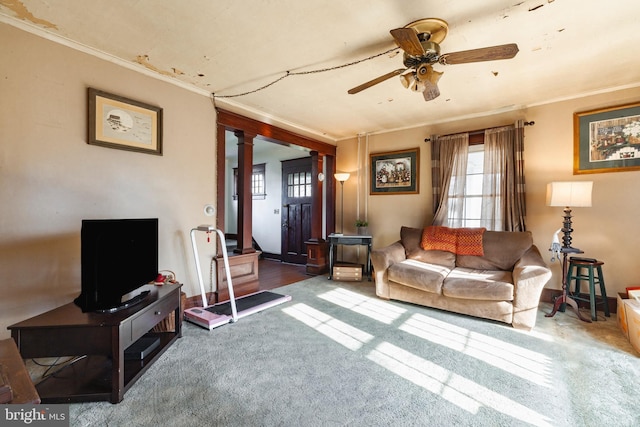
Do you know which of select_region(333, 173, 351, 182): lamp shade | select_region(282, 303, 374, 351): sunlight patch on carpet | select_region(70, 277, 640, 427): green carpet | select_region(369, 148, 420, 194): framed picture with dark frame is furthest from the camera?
select_region(333, 173, 351, 182): lamp shade

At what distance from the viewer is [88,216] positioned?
7.93 ft

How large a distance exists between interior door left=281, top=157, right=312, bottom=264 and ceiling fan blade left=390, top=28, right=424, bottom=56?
159 inches

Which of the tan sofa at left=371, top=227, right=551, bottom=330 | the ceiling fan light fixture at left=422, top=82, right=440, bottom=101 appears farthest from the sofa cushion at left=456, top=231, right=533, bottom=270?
the ceiling fan light fixture at left=422, top=82, right=440, bottom=101

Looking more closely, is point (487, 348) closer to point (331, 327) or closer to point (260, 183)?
point (331, 327)

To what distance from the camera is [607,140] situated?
318 centimetres

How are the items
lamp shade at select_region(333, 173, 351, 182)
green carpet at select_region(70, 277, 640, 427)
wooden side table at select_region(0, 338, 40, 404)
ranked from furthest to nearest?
lamp shade at select_region(333, 173, 351, 182), green carpet at select_region(70, 277, 640, 427), wooden side table at select_region(0, 338, 40, 404)

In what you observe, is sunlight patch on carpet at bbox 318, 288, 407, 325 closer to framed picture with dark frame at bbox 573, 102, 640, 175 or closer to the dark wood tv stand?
the dark wood tv stand

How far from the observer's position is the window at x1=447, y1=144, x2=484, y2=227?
4.03 metres

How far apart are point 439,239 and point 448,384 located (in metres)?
2.27

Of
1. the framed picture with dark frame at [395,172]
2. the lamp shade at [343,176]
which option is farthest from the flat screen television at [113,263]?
the framed picture with dark frame at [395,172]

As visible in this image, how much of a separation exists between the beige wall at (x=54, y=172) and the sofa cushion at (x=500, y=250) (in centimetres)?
371

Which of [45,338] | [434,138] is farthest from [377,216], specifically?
[45,338]

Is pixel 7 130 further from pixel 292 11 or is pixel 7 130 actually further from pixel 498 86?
pixel 498 86

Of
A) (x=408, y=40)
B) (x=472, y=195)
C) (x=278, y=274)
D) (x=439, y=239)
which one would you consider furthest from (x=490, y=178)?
(x=278, y=274)
